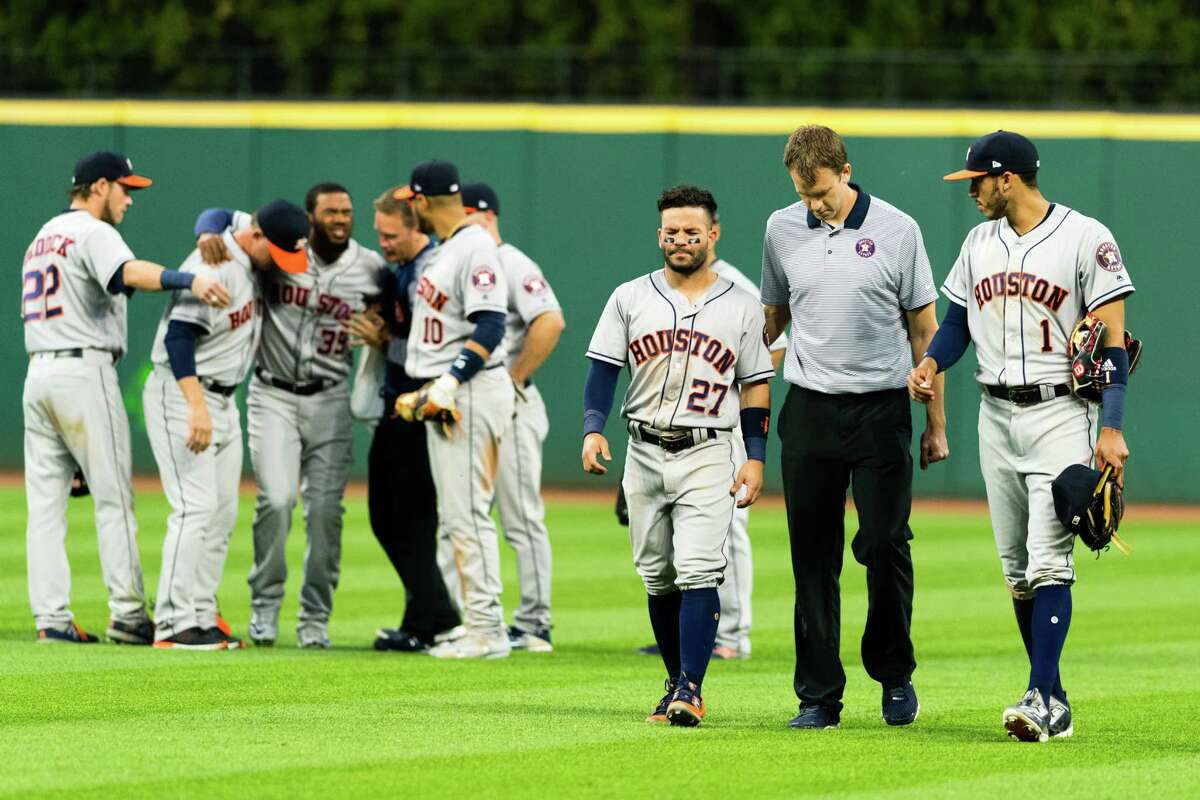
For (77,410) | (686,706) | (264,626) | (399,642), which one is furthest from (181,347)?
(686,706)

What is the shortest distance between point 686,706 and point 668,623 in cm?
49

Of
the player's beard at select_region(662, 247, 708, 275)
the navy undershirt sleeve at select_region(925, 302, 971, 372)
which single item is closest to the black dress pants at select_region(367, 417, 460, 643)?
the player's beard at select_region(662, 247, 708, 275)

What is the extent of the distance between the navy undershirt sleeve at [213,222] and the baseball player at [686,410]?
2.87m

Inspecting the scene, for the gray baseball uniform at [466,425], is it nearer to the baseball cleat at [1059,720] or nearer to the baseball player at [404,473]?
the baseball player at [404,473]

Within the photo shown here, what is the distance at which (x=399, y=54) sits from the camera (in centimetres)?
2195

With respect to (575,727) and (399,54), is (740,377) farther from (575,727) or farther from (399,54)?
(399,54)

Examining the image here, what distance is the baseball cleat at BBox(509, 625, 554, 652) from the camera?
951cm

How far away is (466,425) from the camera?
29.2 feet

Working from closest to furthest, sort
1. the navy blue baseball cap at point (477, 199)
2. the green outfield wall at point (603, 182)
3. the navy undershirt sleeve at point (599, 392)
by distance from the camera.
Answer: the navy undershirt sleeve at point (599, 392) → the navy blue baseball cap at point (477, 199) → the green outfield wall at point (603, 182)

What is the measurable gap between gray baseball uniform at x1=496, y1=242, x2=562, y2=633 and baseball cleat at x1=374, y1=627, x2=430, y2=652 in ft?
1.97

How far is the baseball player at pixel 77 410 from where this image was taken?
9.04 m

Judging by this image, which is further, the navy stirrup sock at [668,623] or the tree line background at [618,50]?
the tree line background at [618,50]

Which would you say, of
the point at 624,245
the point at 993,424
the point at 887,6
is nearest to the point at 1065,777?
the point at 993,424

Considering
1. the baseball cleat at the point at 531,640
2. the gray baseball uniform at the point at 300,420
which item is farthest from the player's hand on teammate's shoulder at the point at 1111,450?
the gray baseball uniform at the point at 300,420
